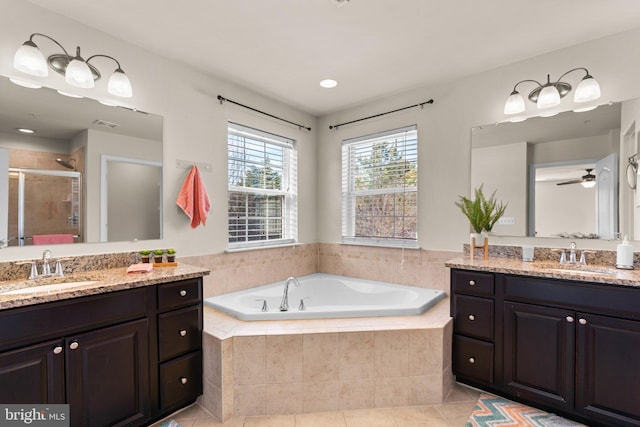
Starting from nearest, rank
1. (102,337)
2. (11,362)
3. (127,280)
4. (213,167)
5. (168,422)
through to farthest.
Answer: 1. (11,362)
2. (102,337)
3. (127,280)
4. (168,422)
5. (213,167)

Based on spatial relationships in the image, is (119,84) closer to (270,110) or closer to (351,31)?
(270,110)

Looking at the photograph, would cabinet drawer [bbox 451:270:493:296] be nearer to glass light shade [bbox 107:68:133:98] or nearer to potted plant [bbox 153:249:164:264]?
potted plant [bbox 153:249:164:264]

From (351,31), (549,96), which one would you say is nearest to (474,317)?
(549,96)

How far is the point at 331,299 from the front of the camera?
3.30 metres

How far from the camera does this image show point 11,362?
1332 millimetres

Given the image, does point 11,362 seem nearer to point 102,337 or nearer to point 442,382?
point 102,337

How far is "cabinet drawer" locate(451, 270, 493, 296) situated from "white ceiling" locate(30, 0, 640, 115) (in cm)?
165

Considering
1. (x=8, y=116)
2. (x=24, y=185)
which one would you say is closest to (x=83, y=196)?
(x=24, y=185)

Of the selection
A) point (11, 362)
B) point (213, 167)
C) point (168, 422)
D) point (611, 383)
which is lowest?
point (168, 422)

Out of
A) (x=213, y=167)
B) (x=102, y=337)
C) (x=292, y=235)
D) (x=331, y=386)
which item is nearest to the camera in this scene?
(x=102, y=337)

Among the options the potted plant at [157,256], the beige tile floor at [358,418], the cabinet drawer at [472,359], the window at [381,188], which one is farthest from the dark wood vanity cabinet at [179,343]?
the window at [381,188]

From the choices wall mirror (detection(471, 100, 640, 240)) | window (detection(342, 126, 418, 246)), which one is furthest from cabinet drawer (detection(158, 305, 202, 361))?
wall mirror (detection(471, 100, 640, 240))

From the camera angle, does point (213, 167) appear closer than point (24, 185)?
No

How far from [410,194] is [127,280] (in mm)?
2503
